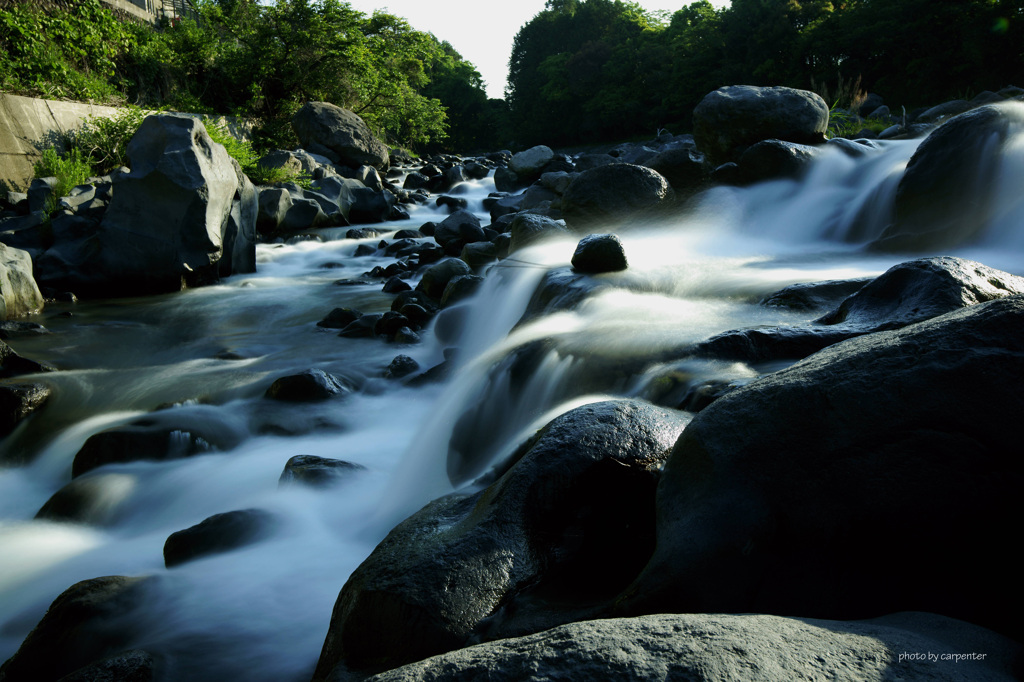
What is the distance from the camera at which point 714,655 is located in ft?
3.95

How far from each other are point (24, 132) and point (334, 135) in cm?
870

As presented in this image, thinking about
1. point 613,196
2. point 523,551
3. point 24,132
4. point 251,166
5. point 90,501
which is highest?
point 24,132

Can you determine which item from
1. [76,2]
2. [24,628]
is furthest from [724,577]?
[76,2]

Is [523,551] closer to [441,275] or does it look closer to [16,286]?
[441,275]

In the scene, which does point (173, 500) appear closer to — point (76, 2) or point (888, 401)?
point (888, 401)

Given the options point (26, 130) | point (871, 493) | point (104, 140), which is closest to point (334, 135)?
point (104, 140)

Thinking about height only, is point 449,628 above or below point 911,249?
below

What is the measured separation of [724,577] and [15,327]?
8129 millimetres

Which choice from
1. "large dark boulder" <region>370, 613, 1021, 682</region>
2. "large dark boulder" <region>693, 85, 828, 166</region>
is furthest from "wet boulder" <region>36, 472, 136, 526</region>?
"large dark boulder" <region>693, 85, 828, 166</region>

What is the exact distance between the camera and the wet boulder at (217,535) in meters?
3.22

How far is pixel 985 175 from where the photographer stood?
237 inches

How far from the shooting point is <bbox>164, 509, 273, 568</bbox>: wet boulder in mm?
3223

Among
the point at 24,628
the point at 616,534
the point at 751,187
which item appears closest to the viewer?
the point at 616,534

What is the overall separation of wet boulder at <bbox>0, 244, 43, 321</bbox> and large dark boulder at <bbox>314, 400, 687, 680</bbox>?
24.3ft
